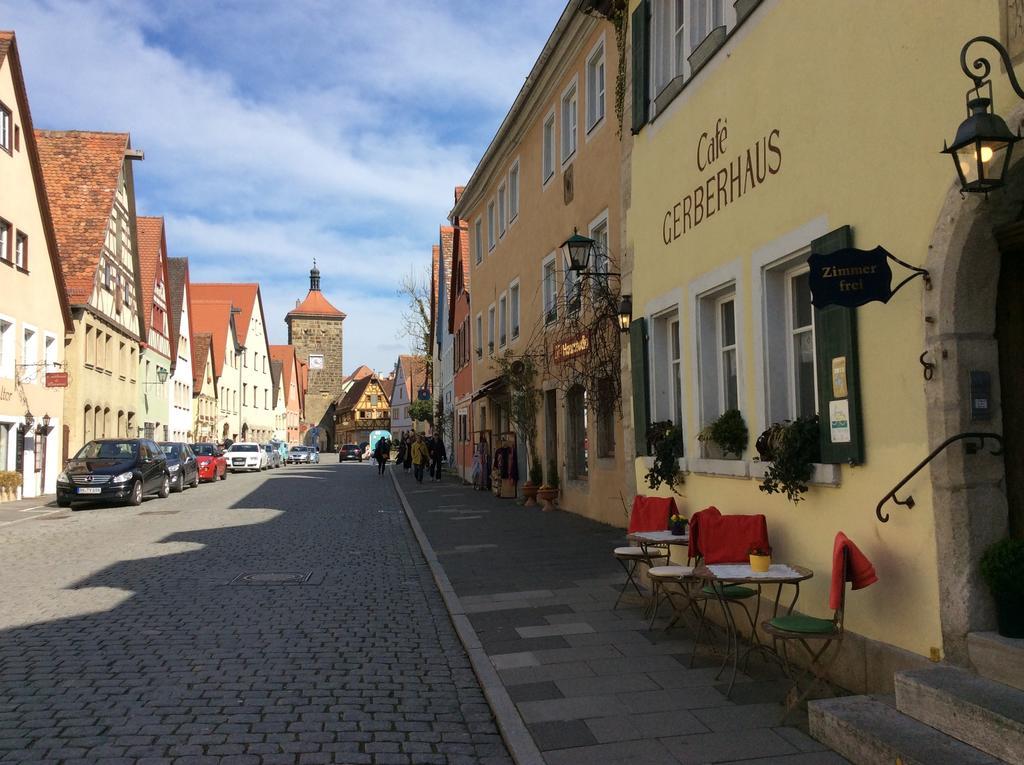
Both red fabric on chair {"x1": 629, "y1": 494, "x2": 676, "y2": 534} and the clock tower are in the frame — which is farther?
the clock tower

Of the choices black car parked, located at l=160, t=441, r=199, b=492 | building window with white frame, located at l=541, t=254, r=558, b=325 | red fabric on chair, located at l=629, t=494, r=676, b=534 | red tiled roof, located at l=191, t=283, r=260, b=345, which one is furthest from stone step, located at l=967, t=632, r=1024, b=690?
red tiled roof, located at l=191, t=283, r=260, b=345

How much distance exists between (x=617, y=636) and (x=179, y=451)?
25059 millimetres

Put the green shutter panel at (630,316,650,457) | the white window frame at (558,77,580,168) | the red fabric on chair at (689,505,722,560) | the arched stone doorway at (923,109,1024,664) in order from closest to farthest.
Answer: the arched stone doorway at (923,109,1024,664)
the red fabric on chair at (689,505,722,560)
the green shutter panel at (630,316,650,457)
the white window frame at (558,77,580,168)

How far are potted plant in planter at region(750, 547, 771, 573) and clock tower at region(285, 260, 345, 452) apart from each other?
328ft

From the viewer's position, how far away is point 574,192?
16438 millimetres

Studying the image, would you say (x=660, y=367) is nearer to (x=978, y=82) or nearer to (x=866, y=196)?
(x=866, y=196)

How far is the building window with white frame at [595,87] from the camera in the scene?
1501cm

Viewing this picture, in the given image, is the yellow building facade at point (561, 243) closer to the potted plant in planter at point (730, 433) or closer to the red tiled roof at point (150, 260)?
the potted plant in planter at point (730, 433)

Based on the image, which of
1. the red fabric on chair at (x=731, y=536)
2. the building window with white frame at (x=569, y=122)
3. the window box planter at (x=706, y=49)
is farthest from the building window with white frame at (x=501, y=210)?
the red fabric on chair at (x=731, y=536)

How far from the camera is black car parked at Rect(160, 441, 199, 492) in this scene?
27562mm

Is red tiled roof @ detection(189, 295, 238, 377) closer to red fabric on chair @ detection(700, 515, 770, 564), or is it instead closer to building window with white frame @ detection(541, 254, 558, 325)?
building window with white frame @ detection(541, 254, 558, 325)

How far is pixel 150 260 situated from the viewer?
39.5m

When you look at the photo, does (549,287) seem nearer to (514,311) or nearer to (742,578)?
(514,311)

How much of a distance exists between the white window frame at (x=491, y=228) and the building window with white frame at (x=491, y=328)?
5.28 feet
